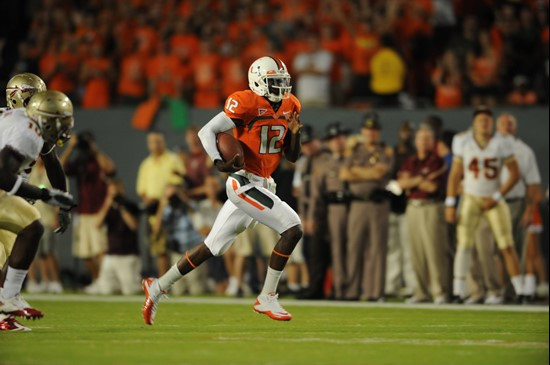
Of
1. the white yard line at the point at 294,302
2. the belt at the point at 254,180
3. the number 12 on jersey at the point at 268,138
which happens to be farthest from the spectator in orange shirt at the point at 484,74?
the belt at the point at 254,180

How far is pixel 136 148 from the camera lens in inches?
591

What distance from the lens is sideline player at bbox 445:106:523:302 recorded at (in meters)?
11.7

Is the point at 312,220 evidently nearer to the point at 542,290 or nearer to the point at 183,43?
the point at 542,290

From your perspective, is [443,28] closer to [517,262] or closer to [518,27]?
[518,27]

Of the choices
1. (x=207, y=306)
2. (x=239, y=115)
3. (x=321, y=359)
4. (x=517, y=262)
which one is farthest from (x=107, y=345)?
(x=517, y=262)

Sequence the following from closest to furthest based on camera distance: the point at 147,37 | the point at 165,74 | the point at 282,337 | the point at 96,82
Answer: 1. the point at 282,337
2. the point at 165,74
3. the point at 96,82
4. the point at 147,37

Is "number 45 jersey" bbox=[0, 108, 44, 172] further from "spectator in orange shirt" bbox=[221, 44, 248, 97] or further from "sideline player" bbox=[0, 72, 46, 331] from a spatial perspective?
"spectator in orange shirt" bbox=[221, 44, 248, 97]

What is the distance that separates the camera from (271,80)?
8773 millimetres

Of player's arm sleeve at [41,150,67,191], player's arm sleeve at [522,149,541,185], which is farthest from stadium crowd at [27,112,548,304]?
player's arm sleeve at [41,150,67,191]

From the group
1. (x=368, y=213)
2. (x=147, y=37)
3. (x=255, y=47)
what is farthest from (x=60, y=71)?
(x=368, y=213)

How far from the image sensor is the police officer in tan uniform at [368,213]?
12.1 meters

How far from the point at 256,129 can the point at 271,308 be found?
1365mm

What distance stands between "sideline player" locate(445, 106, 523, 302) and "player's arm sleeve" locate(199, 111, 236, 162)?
3.85 meters

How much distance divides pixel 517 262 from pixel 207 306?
10.5 feet
